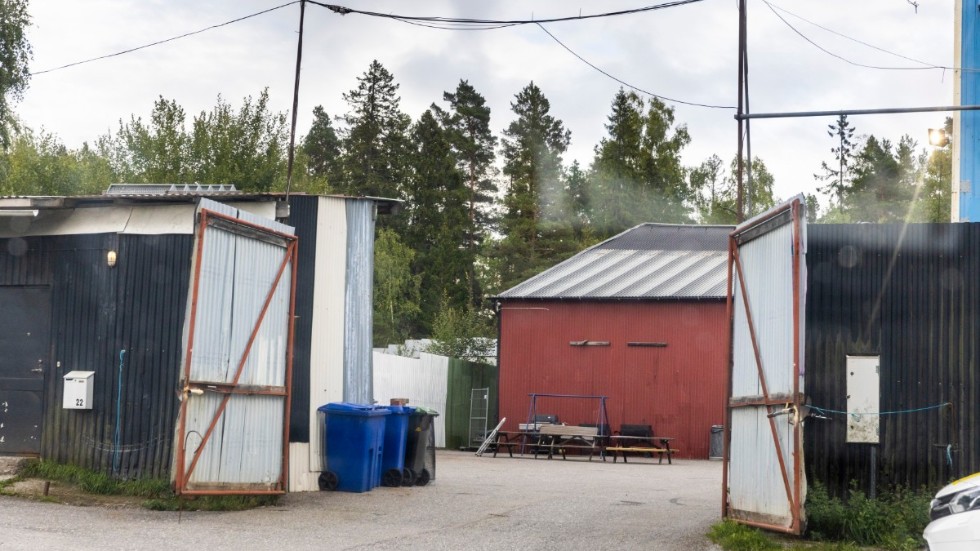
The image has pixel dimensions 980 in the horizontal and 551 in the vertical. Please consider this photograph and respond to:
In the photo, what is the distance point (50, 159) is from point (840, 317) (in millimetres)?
52087

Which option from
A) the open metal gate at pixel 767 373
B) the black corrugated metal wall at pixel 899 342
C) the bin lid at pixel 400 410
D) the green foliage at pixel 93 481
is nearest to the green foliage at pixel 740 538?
the open metal gate at pixel 767 373

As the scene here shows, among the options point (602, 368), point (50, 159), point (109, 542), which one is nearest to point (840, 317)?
point (109, 542)

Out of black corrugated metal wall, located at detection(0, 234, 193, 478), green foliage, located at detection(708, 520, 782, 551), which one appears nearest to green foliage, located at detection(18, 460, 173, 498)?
black corrugated metal wall, located at detection(0, 234, 193, 478)

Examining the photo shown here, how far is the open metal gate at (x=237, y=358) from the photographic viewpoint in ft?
39.4

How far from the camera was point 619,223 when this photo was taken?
5934 centimetres

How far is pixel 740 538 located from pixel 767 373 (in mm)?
1668

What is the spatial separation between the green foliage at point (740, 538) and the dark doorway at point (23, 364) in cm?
856

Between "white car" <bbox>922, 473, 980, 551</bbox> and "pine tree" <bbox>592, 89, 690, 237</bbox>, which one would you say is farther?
"pine tree" <bbox>592, 89, 690, 237</bbox>

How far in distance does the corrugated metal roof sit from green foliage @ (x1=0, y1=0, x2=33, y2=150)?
1753 cm

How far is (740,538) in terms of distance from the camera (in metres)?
10.2

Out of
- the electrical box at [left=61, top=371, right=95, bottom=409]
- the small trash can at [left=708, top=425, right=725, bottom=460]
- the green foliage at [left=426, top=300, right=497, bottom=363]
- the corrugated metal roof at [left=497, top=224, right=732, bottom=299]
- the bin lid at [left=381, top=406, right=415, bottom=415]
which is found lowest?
the small trash can at [left=708, top=425, right=725, bottom=460]

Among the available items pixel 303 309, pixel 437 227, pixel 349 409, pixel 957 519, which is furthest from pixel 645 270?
pixel 437 227

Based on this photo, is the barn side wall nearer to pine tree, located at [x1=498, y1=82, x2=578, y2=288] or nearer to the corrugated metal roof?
the corrugated metal roof

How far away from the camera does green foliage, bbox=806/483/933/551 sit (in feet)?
33.9
